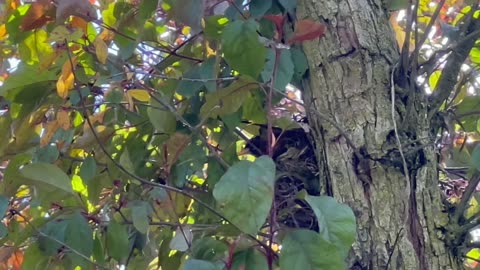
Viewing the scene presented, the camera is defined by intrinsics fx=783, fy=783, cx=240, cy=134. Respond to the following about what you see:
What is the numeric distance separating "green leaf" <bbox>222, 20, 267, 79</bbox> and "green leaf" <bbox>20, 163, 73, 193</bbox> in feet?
1.21

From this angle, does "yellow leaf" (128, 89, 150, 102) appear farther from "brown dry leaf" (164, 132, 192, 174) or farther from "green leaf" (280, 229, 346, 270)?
"green leaf" (280, 229, 346, 270)

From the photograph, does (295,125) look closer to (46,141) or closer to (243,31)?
(243,31)

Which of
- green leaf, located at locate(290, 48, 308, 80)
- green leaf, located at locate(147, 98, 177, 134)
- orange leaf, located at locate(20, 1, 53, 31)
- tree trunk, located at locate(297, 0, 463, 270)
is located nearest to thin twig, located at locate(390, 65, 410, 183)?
tree trunk, located at locate(297, 0, 463, 270)

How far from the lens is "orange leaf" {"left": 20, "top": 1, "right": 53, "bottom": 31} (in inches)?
53.1

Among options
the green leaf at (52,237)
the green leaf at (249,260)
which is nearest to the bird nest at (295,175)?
the green leaf at (249,260)

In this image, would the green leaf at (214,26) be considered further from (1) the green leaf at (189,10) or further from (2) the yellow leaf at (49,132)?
(2) the yellow leaf at (49,132)

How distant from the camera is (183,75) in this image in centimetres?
150

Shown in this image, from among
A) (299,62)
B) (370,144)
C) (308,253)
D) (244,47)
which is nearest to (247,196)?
(308,253)

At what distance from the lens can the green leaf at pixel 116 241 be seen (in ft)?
4.60

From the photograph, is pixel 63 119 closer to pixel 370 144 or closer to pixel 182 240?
pixel 182 240

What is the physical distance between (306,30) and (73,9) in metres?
0.39

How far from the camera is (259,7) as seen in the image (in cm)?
142

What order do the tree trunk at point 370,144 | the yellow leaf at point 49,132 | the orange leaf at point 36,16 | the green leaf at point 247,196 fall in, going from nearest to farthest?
1. the green leaf at point 247,196
2. the tree trunk at point 370,144
3. the orange leaf at point 36,16
4. the yellow leaf at point 49,132

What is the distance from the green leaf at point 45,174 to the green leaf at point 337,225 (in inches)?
18.0
